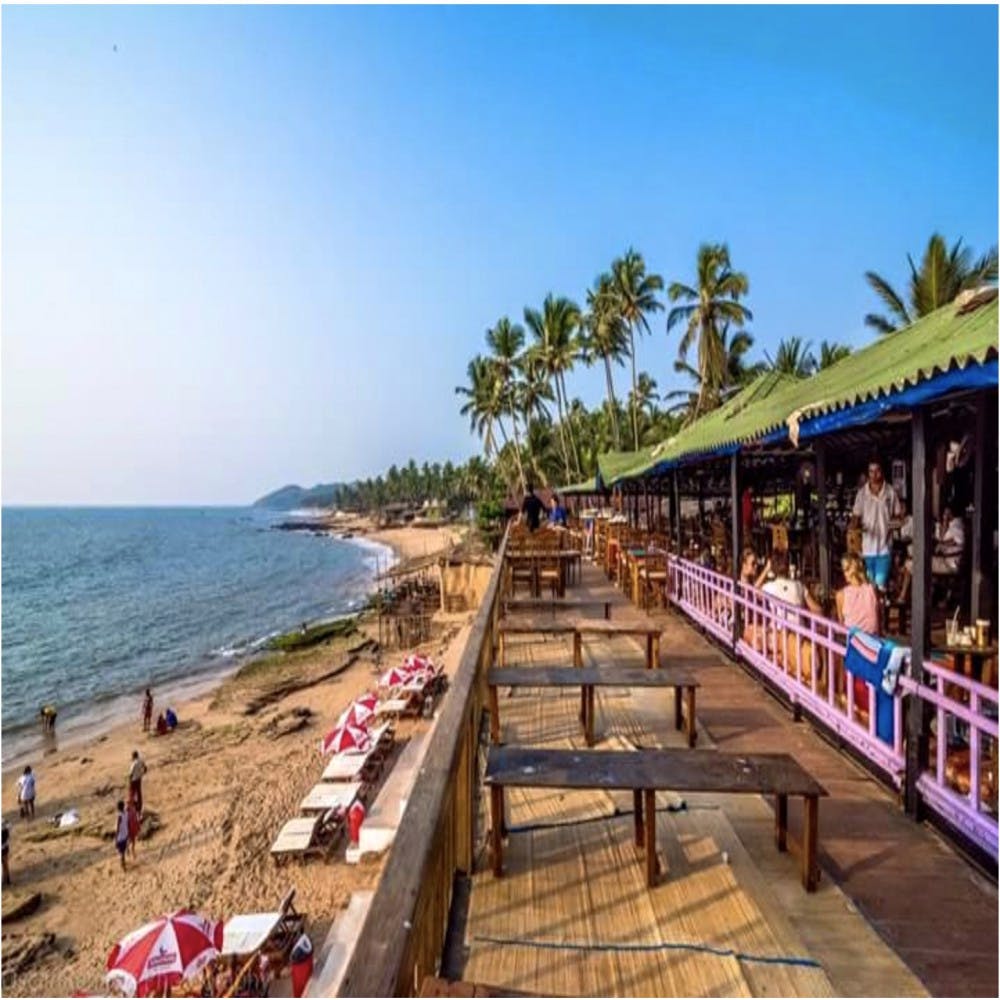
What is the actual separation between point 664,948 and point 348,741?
13185mm

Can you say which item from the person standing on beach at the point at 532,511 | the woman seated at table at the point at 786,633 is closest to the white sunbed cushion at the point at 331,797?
the person standing on beach at the point at 532,511

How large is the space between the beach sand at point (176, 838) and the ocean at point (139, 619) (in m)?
4.25

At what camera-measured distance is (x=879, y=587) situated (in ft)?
21.0

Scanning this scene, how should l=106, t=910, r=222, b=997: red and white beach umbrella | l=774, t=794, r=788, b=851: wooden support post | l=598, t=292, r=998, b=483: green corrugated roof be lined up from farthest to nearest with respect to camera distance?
l=106, t=910, r=222, b=997: red and white beach umbrella, l=774, t=794, r=788, b=851: wooden support post, l=598, t=292, r=998, b=483: green corrugated roof

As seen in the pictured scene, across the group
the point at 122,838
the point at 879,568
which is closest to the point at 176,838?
the point at 122,838

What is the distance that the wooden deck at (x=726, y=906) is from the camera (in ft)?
8.41

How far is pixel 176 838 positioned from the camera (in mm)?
12789

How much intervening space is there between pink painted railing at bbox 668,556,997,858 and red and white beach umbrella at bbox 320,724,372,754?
29.8 ft

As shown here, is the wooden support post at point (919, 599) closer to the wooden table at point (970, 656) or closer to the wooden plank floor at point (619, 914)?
the wooden table at point (970, 656)

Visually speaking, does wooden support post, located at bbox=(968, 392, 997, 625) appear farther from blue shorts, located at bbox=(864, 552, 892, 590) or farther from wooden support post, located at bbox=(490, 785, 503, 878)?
wooden support post, located at bbox=(490, 785, 503, 878)

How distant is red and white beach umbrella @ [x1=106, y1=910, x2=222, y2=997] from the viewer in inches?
294

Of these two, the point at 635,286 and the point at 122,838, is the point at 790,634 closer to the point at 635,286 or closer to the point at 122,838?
the point at 122,838

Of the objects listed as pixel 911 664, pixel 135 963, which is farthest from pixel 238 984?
pixel 911 664

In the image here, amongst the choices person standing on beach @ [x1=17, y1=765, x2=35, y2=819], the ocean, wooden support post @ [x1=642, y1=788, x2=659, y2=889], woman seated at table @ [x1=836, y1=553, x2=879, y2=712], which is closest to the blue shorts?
woman seated at table @ [x1=836, y1=553, x2=879, y2=712]
